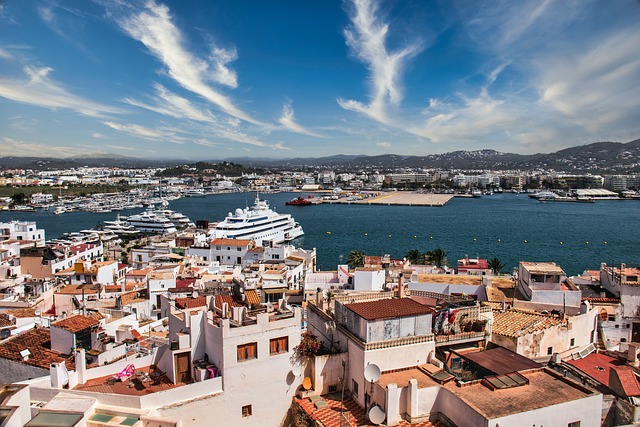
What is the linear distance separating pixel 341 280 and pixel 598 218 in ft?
226

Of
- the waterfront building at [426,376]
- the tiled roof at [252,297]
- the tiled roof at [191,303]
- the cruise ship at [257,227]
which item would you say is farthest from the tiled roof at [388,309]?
the cruise ship at [257,227]

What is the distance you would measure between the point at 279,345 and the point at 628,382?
20.5 ft

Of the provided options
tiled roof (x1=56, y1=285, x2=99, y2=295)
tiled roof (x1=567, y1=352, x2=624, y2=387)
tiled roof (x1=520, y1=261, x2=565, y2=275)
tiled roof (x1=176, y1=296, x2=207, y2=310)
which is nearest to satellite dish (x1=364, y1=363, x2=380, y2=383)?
tiled roof (x1=567, y1=352, x2=624, y2=387)

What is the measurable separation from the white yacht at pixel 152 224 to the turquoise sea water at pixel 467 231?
33.5ft

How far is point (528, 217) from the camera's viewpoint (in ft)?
242

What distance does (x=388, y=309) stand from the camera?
8805 millimetres

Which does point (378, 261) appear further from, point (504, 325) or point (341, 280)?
point (504, 325)

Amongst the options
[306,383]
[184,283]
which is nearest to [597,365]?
[306,383]

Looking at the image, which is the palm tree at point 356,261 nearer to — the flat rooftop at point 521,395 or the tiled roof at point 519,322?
the tiled roof at point 519,322

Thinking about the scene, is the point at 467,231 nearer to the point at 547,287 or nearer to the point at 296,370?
the point at 547,287

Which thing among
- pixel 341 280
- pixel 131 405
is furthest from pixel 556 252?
pixel 131 405

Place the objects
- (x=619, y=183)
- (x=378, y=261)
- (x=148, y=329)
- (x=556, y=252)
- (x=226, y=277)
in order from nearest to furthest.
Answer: (x=148, y=329) → (x=226, y=277) → (x=378, y=261) → (x=556, y=252) → (x=619, y=183)

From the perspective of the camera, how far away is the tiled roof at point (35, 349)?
918 centimetres

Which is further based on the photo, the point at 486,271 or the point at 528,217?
the point at 528,217
